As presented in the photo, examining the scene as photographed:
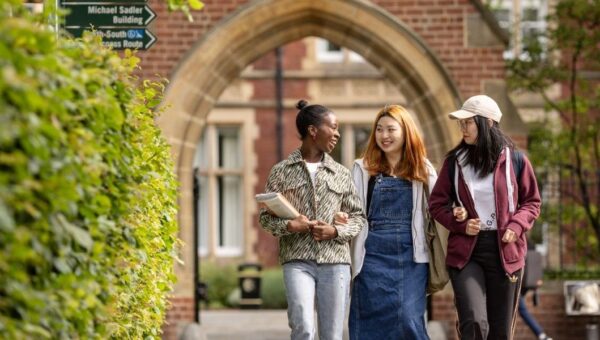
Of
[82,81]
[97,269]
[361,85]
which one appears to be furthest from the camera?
[361,85]

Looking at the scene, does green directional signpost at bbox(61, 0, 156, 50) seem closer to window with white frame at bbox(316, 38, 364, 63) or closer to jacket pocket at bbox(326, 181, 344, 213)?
jacket pocket at bbox(326, 181, 344, 213)

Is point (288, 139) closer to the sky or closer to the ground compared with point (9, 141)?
closer to the sky

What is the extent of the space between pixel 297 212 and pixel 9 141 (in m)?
3.75

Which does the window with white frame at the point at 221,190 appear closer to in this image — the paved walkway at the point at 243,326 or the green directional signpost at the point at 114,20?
the paved walkway at the point at 243,326

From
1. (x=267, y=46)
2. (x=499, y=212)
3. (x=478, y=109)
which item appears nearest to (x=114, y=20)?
(x=478, y=109)

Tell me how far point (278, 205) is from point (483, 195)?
1187 millimetres

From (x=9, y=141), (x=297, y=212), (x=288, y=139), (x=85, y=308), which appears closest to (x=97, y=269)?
(x=85, y=308)

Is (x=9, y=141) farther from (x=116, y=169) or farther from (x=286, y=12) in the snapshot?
(x=286, y=12)

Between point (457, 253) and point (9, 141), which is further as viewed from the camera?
point (457, 253)

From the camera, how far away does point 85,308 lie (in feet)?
15.0

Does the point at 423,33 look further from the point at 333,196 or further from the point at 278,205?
the point at 278,205

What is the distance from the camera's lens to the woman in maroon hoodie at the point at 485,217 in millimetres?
7426

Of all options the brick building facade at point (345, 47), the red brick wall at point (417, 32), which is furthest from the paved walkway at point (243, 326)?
the red brick wall at point (417, 32)

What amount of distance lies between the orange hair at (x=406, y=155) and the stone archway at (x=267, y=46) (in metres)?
5.89
